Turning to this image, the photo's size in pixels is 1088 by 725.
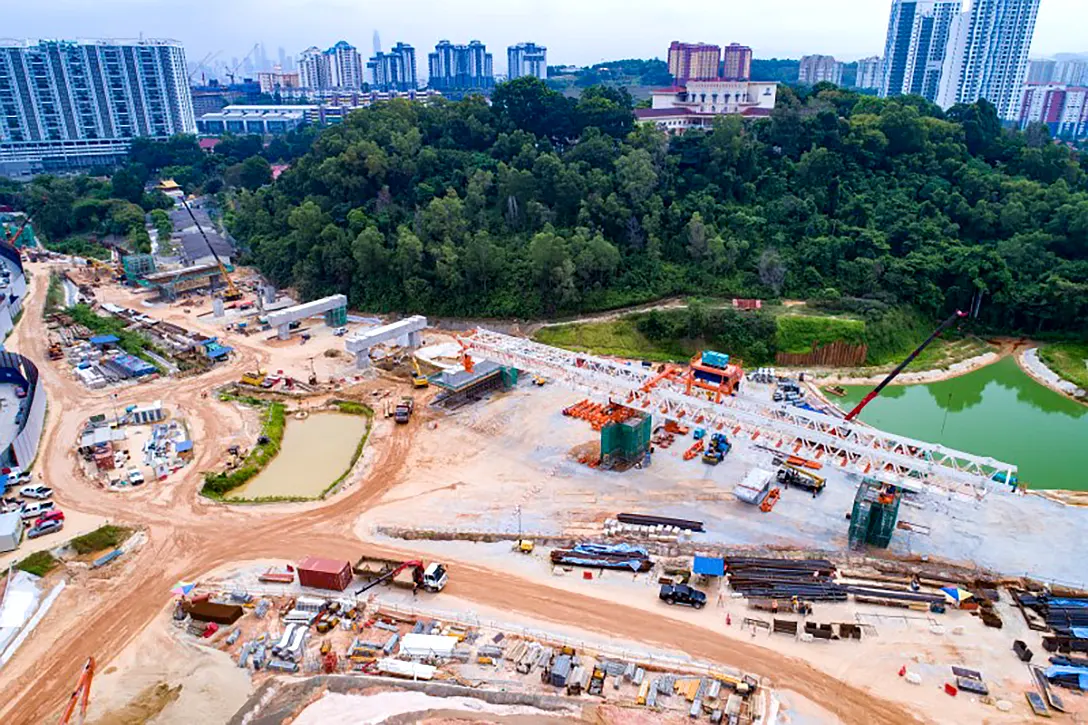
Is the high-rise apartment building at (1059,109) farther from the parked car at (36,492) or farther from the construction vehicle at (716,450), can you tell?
the parked car at (36,492)

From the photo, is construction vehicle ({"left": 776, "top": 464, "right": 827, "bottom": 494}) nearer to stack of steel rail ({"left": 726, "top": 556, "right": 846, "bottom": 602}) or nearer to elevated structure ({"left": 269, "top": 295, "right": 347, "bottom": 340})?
stack of steel rail ({"left": 726, "top": 556, "right": 846, "bottom": 602})

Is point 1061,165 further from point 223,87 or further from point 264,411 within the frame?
point 223,87

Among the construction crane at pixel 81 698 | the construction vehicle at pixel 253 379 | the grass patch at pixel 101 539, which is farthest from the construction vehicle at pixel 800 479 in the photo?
the construction vehicle at pixel 253 379

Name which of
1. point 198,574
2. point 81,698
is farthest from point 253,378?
point 81,698

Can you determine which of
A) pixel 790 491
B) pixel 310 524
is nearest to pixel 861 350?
pixel 790 491

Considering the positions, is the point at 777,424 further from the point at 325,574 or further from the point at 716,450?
the point at 325,574

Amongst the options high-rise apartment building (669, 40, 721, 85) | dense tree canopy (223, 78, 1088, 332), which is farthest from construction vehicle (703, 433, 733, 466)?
high-rise apartment building (669, 40, 721, 85)
